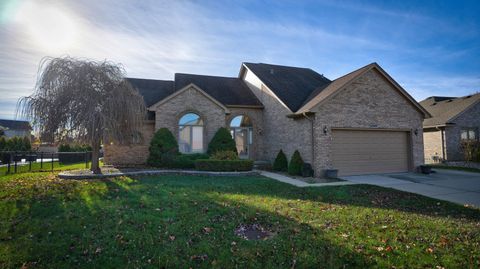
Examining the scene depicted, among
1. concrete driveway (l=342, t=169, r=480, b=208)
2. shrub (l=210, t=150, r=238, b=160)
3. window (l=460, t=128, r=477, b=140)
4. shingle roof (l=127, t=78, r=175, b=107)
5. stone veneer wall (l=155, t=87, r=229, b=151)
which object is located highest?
shingle roof (l=127, t=78, r=175, b=107)

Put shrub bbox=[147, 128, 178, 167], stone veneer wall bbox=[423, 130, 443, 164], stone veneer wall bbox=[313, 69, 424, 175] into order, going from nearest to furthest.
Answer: stone veneer wall bbox=[313, 69, 424, 175] < shrub bbox=[147, 128, 178, 167] < stone veneer wall bbox=[423, 130, 443, 164]

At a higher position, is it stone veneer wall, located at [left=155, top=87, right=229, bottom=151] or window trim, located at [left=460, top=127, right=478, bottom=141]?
stone veneer wall, located at [left=155, top=87, right=229, bottom=151]

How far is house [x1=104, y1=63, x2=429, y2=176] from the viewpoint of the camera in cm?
1373

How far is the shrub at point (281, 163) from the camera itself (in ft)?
51.0

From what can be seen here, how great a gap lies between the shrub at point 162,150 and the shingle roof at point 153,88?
3784 mm

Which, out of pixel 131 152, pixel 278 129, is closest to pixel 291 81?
pixel 278 129

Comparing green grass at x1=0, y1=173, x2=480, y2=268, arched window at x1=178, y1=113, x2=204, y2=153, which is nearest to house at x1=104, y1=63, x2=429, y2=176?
arched window at x1=178, y1=113, x2=204, y2=153

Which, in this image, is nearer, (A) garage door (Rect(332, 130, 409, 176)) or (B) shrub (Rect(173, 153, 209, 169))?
(A) garage door (Rect(332, 130, 409, 176))

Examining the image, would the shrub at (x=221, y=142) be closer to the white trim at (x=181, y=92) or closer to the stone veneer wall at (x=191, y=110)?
the stone veneer wall at (x=191, y=110)

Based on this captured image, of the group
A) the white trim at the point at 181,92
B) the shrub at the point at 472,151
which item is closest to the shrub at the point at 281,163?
the white trim at the point at 181,92

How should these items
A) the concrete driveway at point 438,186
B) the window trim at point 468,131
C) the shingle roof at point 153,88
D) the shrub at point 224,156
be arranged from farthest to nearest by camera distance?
1. the window trim at point 468,131
2. the shingle roof at point 153,88
3. the shrub at point 224,156
4. the concrete driveway at point 438,186

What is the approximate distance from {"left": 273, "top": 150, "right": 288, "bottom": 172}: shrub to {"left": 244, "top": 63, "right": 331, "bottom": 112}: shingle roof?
2866 millimetres

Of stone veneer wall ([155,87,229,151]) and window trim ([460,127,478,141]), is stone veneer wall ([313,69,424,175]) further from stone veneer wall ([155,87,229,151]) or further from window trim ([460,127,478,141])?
window trim ([460,127,478,141])

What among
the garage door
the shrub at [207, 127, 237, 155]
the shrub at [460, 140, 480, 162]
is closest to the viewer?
the garage door
